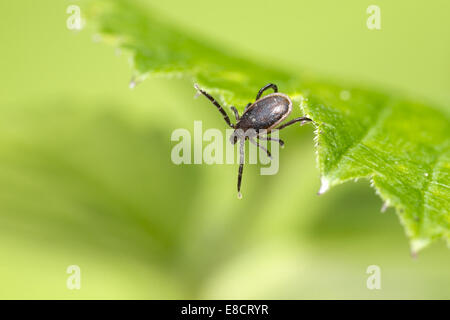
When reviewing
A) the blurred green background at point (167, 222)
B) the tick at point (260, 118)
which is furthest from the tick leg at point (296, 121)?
the blurred green background at point (167, 222)

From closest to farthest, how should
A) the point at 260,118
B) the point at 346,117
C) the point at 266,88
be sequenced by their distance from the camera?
the point at 346,117 → the point at 266,88 → the point at 260,118

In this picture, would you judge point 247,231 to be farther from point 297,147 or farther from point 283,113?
point 283,113

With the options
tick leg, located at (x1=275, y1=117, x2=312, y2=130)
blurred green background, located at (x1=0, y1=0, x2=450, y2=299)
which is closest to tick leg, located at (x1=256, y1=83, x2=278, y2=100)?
tick leg, located at (x1=275, y1=117, x2=312, y2=130)

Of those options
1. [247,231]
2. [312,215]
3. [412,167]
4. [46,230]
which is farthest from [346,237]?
[46,230]

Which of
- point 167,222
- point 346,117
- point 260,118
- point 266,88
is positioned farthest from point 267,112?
point 167,222

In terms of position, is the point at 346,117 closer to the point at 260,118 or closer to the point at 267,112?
the point at 267,112
